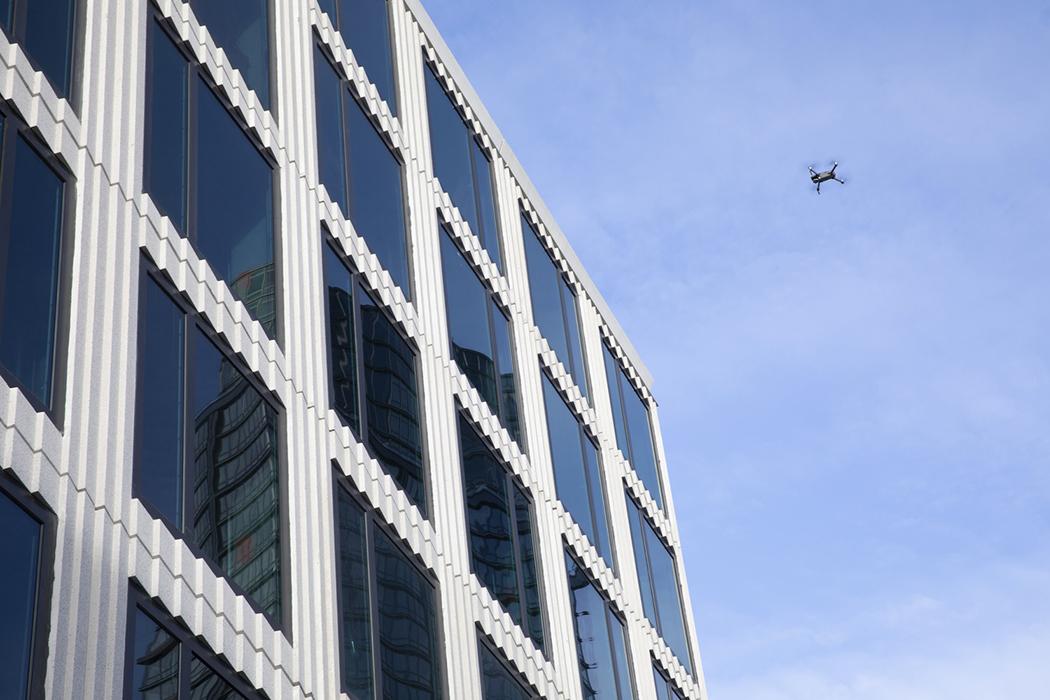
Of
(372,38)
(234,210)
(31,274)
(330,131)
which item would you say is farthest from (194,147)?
(372,38)

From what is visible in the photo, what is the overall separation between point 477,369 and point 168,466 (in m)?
14.1

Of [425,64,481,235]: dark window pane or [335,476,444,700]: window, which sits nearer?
[335,476,444,700]: window

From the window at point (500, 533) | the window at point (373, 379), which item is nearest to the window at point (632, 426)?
the window at point (500, 533)

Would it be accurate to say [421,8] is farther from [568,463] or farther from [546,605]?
[546,605]

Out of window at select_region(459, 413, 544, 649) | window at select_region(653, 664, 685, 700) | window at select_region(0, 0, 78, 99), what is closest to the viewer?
window at select_region(0, 0, 78, 99)

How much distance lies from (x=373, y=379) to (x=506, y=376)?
798 centimetres

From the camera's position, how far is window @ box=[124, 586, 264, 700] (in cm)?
1784

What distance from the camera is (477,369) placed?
3359 cm

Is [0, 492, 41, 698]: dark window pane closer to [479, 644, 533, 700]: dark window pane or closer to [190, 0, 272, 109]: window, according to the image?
[190, 0, 272, 109]: window

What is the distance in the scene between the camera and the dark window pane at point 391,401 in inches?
1079

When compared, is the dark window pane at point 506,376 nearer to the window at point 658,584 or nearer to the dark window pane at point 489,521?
the dark window pane at point 489,521

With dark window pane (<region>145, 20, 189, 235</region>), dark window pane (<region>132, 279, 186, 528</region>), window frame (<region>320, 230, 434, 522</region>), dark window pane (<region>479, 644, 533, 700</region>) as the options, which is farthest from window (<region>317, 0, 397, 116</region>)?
dark window pane (<region>479, 644, 533, 700</region>)

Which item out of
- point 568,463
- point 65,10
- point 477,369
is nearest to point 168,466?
point 65,10

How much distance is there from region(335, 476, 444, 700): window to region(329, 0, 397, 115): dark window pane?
12.1 m
